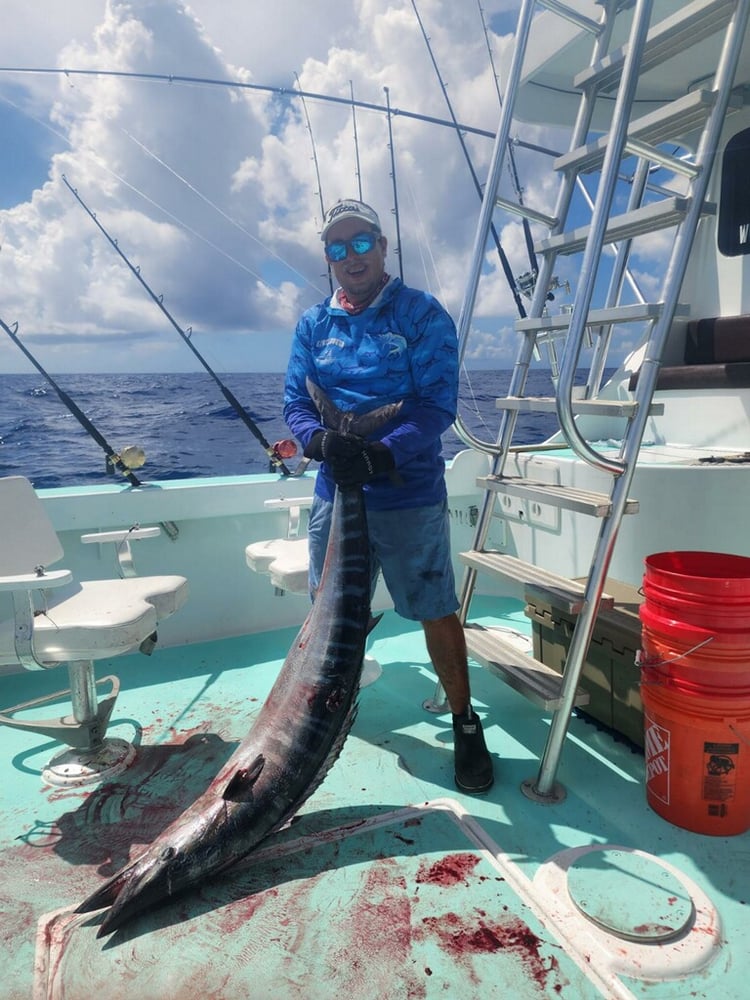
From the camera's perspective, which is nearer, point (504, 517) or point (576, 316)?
point (576, 316)

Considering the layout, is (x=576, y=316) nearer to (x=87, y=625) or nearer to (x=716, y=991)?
(x=716, y=991)

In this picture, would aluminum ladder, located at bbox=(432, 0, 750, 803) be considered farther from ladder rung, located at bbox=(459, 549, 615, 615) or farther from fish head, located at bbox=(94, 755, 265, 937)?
fish head, located at bbox=(94, 755, 265, 937)

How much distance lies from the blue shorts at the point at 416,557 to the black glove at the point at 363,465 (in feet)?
0.98

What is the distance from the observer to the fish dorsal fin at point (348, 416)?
2.30 m

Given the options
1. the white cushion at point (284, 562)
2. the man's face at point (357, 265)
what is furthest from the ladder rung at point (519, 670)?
the man's face at point (357, 265)

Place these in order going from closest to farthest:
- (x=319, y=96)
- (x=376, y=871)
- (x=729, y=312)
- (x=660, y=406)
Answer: (x=376, y=871) → (x=660, y=406) → (x=729, y=312) → (x=319, y=96)

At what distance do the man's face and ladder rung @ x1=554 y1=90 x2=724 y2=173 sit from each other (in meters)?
0.78

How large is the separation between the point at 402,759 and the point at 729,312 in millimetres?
3509

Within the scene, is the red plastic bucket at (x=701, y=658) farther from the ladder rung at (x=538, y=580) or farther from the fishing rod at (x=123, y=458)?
the fishing rod at (x=123, y=458)

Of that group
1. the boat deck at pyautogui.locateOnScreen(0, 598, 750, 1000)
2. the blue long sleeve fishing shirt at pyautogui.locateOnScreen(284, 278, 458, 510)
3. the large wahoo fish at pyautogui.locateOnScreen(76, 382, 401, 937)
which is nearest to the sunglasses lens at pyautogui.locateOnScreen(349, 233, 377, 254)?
the blue long sleeve fishing shirt at pyautogui.locateOnScreen(284, 278, 458, 510)

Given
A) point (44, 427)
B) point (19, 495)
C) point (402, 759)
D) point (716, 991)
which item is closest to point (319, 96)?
point (19, 495)

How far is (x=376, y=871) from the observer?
1.95m

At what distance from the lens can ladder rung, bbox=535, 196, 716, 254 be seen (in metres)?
1.98

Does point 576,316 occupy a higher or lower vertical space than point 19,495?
higher
